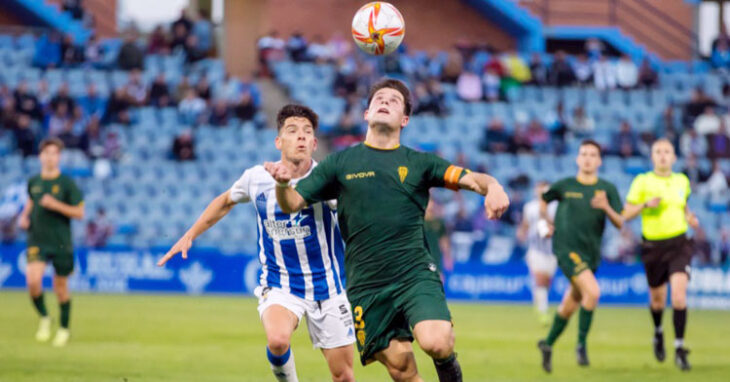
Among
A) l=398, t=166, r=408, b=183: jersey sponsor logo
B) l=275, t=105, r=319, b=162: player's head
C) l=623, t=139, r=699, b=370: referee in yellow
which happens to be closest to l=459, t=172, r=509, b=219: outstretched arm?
l=398, t=166, r=408, b=183: jersey sponsor logo

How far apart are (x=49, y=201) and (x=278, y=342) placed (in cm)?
702

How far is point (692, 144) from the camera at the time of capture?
92.2 feet

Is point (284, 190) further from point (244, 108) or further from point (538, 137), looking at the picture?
point (538, 137)

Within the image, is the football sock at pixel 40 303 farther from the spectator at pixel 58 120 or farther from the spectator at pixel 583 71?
the spectator at pixel 583 71

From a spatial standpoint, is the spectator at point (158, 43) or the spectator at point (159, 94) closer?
the spectator at point (159, 94)

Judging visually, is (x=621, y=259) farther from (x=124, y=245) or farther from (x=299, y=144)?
(x=299, y=144)

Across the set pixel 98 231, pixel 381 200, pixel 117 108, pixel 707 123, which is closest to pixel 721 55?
pixel 707 123

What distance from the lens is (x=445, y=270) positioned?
23328 millimetres

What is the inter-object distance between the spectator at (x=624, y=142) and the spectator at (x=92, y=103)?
43.0 ft

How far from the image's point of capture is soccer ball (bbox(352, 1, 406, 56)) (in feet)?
30.6

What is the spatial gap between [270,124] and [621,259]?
9.83 m

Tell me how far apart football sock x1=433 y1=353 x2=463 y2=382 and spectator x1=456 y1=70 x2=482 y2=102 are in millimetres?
23344

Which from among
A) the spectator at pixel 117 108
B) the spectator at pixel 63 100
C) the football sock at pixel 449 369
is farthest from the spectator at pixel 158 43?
the football sock at pixel 449 369

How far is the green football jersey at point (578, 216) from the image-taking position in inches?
492
